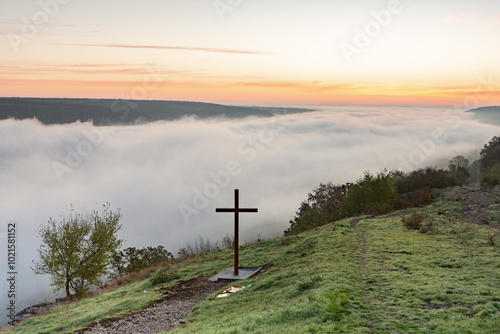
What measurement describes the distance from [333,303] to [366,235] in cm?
1272

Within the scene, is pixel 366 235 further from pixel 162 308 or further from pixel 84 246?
pixel 84 246

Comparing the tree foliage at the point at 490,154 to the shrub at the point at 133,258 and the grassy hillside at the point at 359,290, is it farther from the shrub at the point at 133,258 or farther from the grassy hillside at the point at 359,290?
the grassy hillside at the point at 359,290

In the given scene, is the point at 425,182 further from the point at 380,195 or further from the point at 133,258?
the point at 133,258

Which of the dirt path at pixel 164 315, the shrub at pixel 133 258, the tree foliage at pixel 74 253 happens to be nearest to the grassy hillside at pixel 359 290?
the dirt path at pixel 164 315

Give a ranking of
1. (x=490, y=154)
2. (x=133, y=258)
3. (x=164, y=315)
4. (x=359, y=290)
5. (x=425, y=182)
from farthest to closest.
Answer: (x=490, y=154) → (x=425, y=182) → (x=133, y=258) → (x=164, y=315) → (x=359, y=290)

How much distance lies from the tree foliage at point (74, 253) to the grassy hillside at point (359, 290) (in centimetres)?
2050

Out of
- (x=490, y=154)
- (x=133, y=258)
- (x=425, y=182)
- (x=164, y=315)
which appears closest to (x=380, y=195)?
(x=425, y=182)

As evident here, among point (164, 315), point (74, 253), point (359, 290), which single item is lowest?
point (74, 253)

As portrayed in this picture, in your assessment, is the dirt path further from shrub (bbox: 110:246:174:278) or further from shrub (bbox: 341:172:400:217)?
shrub (bbox: 341:172:400:217)

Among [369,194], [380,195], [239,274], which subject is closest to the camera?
[239,274]

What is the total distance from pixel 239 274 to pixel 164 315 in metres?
5.00

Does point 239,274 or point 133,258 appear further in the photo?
point 133,258

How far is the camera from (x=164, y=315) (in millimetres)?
14852

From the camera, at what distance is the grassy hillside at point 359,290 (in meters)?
9.62
